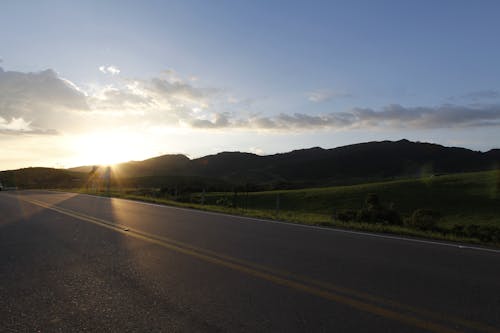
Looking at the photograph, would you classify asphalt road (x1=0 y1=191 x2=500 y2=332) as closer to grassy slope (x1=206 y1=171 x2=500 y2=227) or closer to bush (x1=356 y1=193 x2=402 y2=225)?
bush (x1=356 y1=193 x2=402 y2=225)

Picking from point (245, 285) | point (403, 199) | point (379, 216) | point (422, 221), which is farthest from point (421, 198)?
point (245, 285)

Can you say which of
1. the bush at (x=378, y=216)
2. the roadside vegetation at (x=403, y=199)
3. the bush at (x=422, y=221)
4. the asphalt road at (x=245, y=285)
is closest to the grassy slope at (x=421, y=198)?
the roadside vegetation at (x=403, y=199)

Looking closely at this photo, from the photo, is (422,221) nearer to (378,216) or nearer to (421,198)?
(378,216)

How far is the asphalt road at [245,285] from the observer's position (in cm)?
394

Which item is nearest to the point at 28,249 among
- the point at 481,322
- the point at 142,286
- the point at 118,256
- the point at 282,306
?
the point at 118,256

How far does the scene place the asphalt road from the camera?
12.9ft

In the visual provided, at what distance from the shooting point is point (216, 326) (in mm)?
3801

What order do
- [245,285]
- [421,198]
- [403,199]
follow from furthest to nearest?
[403,199] → [421,198] → [245,285]

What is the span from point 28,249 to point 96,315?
17.0 feet

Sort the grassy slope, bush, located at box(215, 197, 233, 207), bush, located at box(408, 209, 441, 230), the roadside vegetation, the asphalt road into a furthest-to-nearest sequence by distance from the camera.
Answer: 1. the grassy slope
2. the roadside vegetation
3. bush, located at box(215, 197, 233, 207)
4. bush, located at box(408, 209, 441, 230)
5. the asphalt road

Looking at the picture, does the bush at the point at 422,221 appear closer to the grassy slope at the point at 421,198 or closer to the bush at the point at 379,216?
the bush at the point at 379,216

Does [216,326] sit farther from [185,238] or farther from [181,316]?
[185,238]

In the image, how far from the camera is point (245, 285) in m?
5.22

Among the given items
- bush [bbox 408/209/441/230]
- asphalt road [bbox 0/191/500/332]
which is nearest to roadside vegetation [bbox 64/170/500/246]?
bush [bbox 408/209/441/230]
